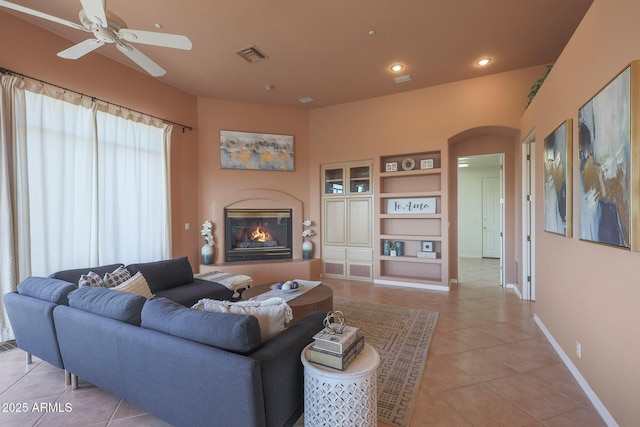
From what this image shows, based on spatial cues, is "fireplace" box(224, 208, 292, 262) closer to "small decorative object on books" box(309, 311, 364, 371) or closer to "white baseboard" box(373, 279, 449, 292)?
"white baseboard" box(373, 279, 449, 292)

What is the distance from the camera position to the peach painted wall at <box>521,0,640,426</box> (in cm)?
159

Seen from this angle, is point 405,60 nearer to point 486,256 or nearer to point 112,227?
point 112,227

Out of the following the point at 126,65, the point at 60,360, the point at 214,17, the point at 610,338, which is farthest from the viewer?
the point at 126,65

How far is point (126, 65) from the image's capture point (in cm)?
409

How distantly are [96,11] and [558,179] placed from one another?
12.9 feet

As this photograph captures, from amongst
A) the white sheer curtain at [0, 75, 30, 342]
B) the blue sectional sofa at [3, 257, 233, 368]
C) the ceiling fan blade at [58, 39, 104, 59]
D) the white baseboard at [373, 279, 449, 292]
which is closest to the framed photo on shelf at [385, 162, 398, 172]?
the white baseboard at [373, 279, 449, 292]

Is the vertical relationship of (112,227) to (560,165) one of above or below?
below

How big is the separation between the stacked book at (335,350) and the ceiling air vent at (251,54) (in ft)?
12.2

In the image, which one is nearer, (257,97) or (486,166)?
(257,97)

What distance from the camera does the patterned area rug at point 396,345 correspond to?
196 centimetres

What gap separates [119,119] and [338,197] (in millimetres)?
3874

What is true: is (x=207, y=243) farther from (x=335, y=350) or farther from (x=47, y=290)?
(x=335, y=350)

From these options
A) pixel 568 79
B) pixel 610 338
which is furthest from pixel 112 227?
pixel 568 79

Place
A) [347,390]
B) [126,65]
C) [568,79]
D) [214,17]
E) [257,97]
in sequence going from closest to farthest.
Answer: [347,390] → [568,79] → [214,17] → [126,65] → [257,97]
